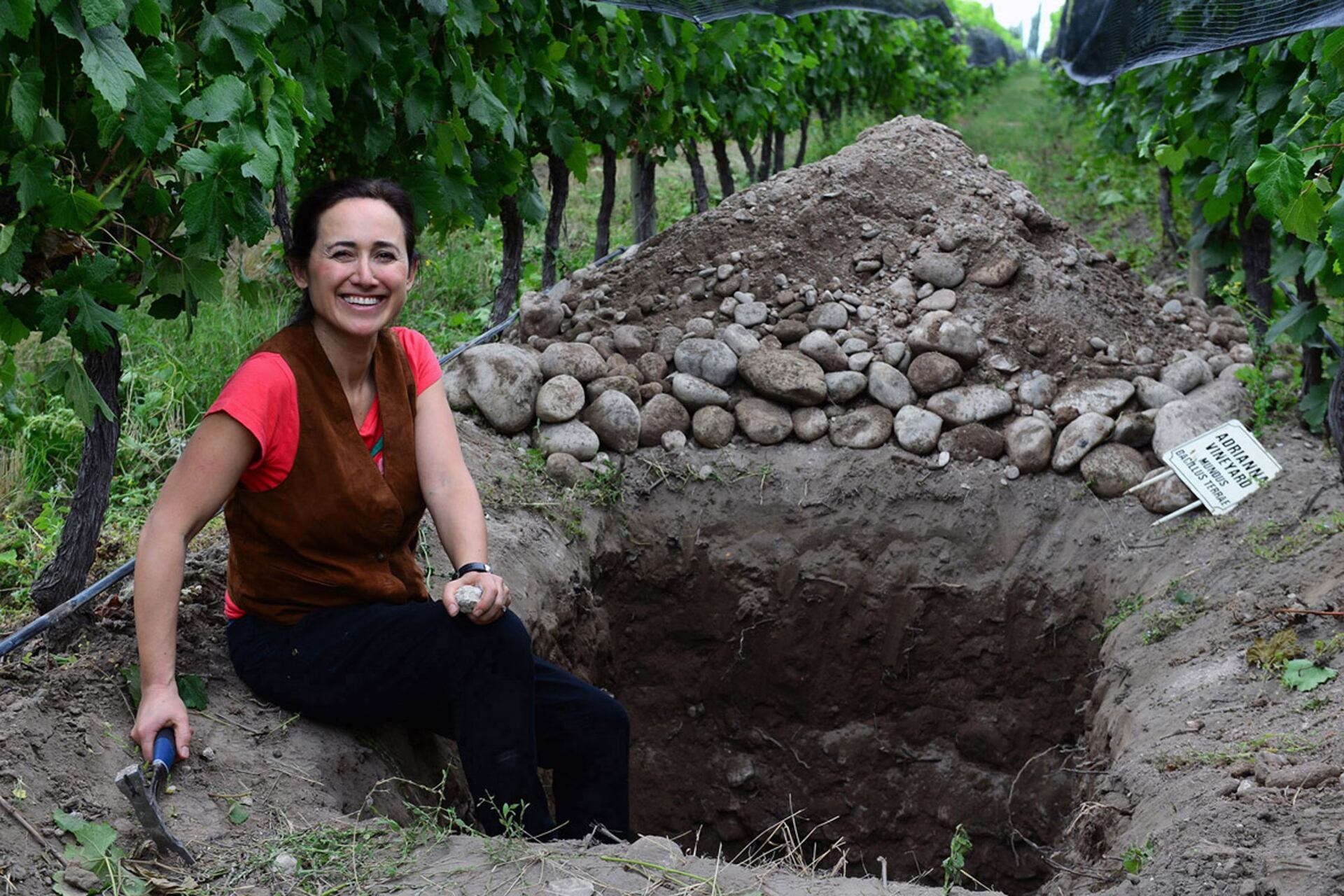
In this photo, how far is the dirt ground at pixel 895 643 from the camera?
10.1ft

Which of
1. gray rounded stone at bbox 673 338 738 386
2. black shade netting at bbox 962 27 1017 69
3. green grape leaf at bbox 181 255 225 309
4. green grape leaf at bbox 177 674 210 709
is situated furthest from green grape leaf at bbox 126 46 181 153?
black shade netting at bbox 962 27 1017 69

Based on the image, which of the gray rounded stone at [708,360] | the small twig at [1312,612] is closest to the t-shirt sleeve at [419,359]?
the gray rounded stone at [708,360]

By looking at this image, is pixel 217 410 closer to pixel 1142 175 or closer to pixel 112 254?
pixel 112 254

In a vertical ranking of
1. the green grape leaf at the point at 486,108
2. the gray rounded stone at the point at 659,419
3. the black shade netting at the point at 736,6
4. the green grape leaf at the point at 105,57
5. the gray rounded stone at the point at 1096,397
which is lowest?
the gray rounded stone at the point at 659,419

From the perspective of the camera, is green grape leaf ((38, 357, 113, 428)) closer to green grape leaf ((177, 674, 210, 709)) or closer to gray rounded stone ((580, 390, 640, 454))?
green grape leaf ((177, 674, 210, 709))

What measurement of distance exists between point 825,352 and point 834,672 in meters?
1.33

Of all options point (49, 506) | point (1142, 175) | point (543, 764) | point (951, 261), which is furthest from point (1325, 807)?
point (1142, 175)

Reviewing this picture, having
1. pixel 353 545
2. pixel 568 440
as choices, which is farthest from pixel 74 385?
pixel 568 440

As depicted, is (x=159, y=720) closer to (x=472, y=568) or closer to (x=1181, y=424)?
(x=472, y=568)

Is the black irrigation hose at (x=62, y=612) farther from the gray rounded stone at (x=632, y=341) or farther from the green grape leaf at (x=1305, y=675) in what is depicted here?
the green grape leaf at (x=1305, y=675)

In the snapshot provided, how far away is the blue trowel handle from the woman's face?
912 mm

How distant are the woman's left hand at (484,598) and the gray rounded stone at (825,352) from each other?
2.70 metres

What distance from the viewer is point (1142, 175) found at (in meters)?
10.7

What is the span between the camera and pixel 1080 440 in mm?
4648
